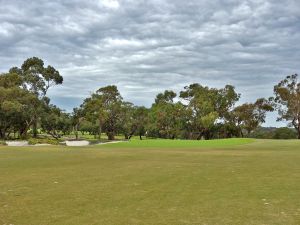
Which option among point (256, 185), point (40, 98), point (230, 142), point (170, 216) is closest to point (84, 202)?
point (170, 216)

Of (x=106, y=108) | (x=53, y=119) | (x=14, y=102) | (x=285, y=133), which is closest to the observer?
(x=14, y=102)

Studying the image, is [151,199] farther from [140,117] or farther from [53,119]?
[140,117]

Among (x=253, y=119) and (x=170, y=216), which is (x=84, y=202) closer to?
(x=170, y=216)

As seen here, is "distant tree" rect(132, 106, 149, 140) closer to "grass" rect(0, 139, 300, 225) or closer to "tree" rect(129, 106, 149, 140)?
"tree" rect(129, 106, 149, 140)

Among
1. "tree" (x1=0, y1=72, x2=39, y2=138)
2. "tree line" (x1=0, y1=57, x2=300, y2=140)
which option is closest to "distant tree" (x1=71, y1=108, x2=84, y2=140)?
"tree line" (x1=0, y1=57, x2=300, y2=140)

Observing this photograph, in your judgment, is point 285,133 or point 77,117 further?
point 77,117

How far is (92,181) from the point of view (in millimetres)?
15375

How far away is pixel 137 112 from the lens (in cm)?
10819

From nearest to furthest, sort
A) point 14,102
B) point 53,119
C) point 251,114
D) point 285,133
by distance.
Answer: point 14,102
point 285,133
point 53,119
point 251,114

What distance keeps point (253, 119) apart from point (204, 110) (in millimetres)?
18535

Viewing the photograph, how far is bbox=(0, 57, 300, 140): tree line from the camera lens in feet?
286

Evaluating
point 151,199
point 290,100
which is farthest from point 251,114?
point 151,199

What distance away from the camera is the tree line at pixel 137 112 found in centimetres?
8712

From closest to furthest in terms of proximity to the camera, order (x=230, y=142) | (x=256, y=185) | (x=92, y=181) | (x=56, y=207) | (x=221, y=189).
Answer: (x=56, y=207) < (x=221, y=189) < (x=256, y=185) < (x=92, y=181) < (x=230, y=142)
